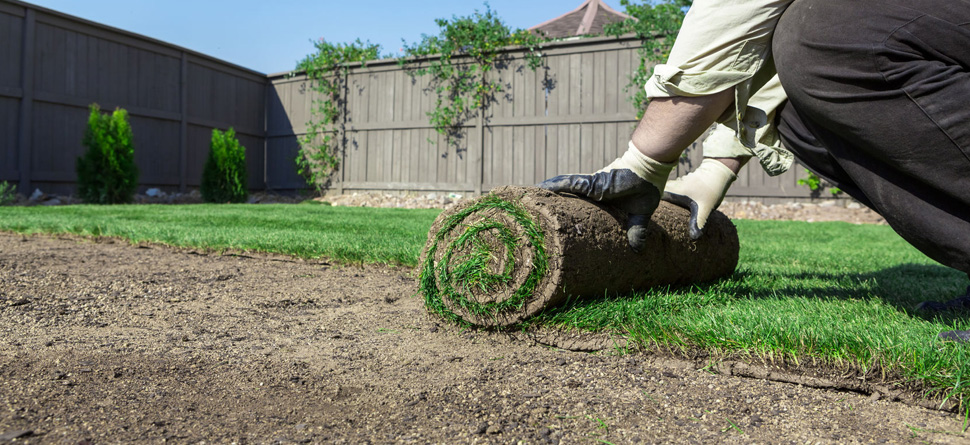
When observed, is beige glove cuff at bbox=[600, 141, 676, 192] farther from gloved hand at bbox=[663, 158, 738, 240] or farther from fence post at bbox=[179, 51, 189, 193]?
fence post at bbox=[179, 51, 189, 193]

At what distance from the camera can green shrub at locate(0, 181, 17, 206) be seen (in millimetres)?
8297

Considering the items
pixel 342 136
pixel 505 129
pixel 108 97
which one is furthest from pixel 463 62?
pixel 108 97

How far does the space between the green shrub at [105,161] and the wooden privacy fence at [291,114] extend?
2.85 feet

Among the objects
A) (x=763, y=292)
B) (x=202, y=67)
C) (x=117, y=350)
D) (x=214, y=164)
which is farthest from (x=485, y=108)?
(x=117, y=350)

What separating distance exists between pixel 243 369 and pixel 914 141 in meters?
1.73

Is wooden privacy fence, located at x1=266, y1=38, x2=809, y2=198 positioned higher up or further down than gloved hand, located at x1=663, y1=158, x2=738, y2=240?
higher up

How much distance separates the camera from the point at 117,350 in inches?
66.6

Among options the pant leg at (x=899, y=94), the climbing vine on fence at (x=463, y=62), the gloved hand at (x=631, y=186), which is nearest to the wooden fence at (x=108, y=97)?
the climbing vine on fence at (x=463, y=62)

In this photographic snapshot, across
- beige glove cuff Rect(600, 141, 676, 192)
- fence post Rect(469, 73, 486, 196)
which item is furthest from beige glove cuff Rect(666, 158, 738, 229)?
fence post Rect(469, 73, 486, 196)

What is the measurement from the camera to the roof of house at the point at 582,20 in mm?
14156

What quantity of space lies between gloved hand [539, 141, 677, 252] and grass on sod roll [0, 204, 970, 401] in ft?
0.95

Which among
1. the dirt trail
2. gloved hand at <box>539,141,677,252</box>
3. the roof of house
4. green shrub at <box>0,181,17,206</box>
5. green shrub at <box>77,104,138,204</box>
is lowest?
the dirt trail

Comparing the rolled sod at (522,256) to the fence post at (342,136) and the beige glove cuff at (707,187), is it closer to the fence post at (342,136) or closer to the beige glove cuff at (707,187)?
the beige glove cuff at (707,187)

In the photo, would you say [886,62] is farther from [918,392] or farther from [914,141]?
[918,392]
